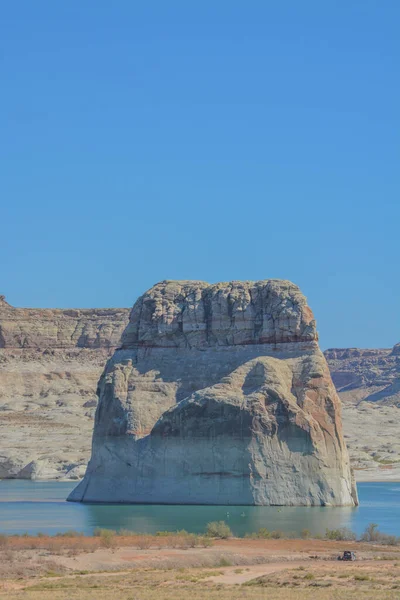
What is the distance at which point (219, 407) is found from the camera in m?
66.6

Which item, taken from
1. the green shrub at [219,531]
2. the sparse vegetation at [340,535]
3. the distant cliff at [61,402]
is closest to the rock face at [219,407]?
the sparse vegetation at [340,535]

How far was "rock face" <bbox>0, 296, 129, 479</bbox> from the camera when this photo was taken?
10888 centimetres

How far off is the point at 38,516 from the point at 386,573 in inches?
1051

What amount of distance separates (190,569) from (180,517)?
1919 centimetres

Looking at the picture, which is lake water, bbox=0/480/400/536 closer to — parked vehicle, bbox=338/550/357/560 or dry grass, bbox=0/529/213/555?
dry grass, bbox=0/529/213/555

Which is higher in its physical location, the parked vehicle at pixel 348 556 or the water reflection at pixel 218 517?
the water reflection at pixel 218 517

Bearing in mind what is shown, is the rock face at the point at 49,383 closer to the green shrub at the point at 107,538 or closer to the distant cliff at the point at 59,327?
the distant cliff at the point at 59,327

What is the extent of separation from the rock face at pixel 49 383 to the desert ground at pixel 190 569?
176 feet

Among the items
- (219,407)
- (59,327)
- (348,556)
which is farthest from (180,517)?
(59,327)

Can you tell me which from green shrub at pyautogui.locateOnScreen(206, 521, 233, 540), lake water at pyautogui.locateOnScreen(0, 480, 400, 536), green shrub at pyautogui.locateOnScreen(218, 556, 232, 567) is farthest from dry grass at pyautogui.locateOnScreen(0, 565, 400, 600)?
lake water at pyautogui.locateOnScreen(0, 480, 400, 536)

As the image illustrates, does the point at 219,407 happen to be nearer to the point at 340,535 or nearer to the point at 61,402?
the point at 340,535

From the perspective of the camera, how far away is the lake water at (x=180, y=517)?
58.3m

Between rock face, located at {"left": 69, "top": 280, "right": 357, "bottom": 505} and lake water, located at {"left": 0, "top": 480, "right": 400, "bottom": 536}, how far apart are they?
131 cm

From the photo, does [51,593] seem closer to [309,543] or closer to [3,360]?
[309,543]
